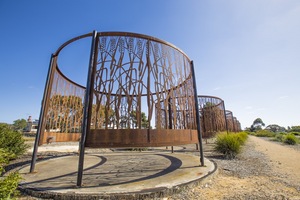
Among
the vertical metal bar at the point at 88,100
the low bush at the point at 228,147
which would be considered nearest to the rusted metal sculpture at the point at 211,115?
the low bush at the point at 228,147

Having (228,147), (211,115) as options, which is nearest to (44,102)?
(228,147)

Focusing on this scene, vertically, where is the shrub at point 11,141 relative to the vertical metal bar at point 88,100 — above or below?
below

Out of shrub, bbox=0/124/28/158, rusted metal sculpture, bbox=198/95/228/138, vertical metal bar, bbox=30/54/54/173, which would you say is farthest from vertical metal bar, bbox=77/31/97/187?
rusted metal sculpture, bbox=198/95/228/138

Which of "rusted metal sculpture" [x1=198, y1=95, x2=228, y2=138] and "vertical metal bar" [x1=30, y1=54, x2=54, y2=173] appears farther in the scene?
"rusted metal sculpture" [x1=198, y1=95, x2=228, y2=138]

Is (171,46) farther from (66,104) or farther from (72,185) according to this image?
(66,104)

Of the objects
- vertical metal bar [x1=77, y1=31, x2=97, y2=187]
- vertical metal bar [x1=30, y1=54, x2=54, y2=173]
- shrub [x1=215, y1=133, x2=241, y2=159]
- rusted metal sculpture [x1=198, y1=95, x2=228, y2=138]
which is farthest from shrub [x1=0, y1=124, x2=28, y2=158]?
rusted metal sculpture [x1=198, y1=95, x2=228, y2=138]

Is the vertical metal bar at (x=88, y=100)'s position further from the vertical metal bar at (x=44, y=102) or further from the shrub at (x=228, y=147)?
the shrub at (x=228, y=147)

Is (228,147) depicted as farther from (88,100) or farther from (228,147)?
(88,100)

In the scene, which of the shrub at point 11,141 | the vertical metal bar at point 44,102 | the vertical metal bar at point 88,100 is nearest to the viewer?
the vertical metal bar at point 88,100

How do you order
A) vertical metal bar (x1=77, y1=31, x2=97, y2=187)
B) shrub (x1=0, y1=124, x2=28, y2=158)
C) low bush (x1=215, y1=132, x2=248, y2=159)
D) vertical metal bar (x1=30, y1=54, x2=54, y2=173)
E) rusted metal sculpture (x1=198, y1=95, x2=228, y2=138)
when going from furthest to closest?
rusted metal sculpture (x1=198, y1=95, x2=228, y2=138) → low bush (x1=215, y1=132, x2=248, y2=159) → shrub (x1=0, y1=124, x2=28, y2=158) → vertical metal bar (x1=30, y1=54, x2=54, y2=173) → vertical metal bar (x1=77, y1=31, x2=97, y2=187)

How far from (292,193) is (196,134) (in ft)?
7.46

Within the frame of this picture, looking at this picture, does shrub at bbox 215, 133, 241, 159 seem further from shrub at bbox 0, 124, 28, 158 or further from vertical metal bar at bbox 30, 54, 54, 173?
shrub at bbox 0, 124, 28, 158

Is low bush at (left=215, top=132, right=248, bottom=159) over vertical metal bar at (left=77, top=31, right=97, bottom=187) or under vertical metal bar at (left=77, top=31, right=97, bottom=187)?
under

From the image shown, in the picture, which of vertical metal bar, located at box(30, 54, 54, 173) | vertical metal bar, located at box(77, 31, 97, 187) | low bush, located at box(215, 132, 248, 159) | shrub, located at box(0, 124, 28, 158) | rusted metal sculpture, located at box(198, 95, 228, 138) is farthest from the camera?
rusted metal sculpture, located at box(198, 95, 228, 138)
